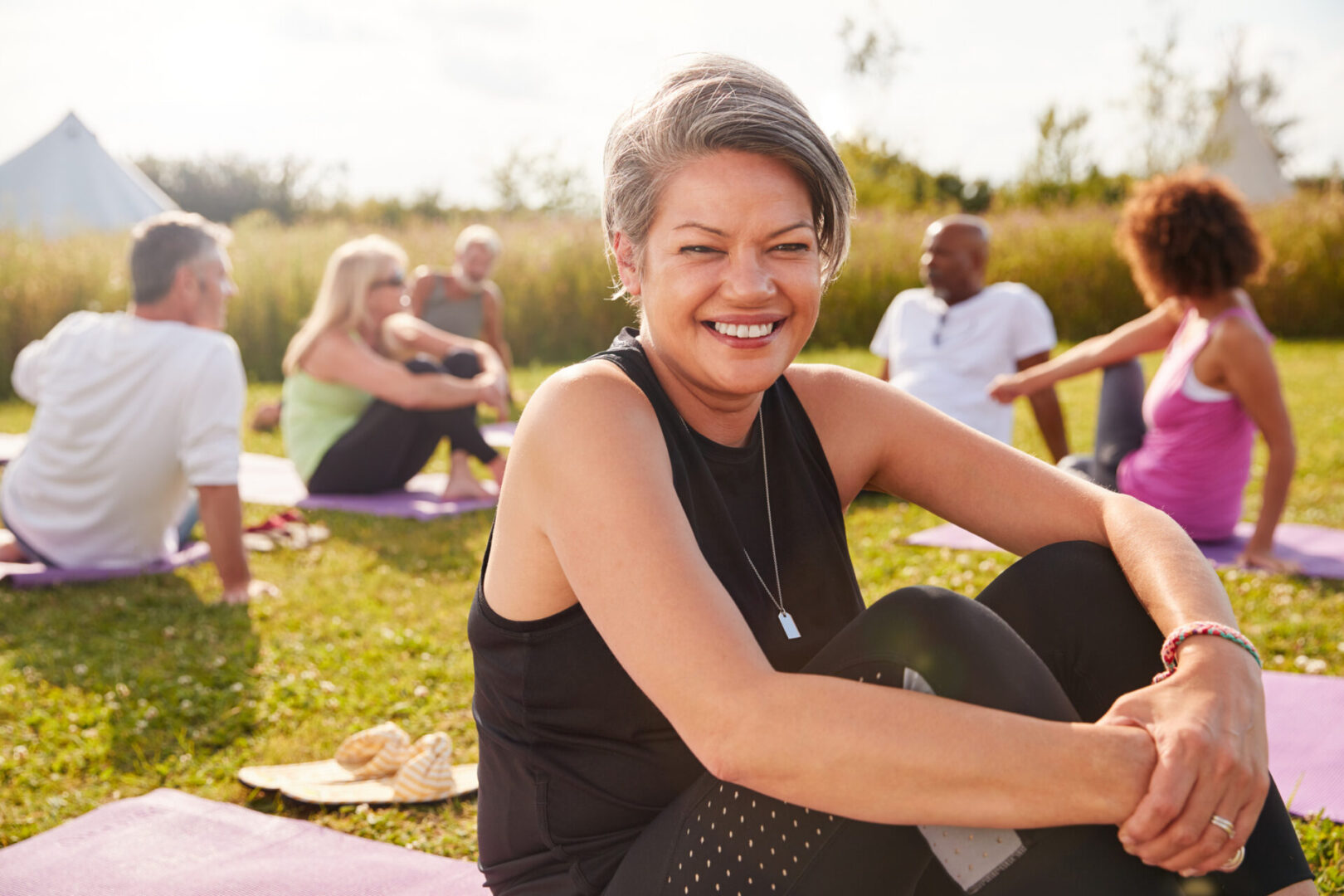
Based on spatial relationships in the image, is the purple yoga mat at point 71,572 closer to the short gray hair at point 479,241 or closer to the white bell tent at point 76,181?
the short gray hair at point 479,241

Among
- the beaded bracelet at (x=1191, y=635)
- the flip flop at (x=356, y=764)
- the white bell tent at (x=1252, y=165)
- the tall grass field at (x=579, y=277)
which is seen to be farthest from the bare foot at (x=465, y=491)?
the white bell tent at (x=1252, y=165)

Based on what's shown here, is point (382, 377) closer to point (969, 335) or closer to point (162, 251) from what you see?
point (162, 251)

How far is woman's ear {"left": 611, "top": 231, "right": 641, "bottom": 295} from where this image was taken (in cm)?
165

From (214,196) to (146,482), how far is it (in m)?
43.9

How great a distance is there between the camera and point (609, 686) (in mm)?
1498

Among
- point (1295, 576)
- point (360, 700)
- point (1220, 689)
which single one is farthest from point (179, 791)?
point (1295, 576)

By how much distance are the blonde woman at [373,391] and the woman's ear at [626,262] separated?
4300mm

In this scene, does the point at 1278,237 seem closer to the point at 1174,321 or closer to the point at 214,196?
the point at 1174,321

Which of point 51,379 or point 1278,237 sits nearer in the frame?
point 51,379

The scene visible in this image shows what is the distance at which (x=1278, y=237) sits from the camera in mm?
15422

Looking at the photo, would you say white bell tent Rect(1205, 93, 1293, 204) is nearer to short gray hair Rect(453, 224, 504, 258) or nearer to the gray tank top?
short gray hair Rect(453, 224, 504, 258)

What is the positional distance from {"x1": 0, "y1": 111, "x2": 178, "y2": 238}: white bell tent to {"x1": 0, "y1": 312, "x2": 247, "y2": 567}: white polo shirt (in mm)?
16698

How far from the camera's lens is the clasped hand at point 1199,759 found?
1.26 meters

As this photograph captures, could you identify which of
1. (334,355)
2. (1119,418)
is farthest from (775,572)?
(334,355)
